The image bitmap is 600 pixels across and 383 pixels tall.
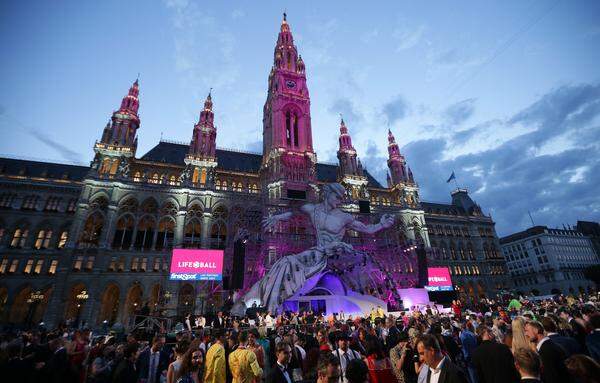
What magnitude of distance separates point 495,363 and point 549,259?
88.2 m

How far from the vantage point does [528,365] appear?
3373 mm

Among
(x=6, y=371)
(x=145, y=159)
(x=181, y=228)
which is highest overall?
(x=145, y=159)

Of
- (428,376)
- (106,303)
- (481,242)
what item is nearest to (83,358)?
(428,376)

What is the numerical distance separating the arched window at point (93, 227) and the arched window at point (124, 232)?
80.7 inches

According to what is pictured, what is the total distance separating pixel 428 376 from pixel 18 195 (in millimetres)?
53364

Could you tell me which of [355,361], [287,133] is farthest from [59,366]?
[287,133]

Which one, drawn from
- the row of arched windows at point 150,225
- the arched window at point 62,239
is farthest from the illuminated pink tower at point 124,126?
the arched window at point 62,239

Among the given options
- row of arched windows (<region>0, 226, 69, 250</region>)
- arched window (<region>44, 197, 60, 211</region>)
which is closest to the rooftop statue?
row of arched windows (<region>0, 226, 69, 250</region>)

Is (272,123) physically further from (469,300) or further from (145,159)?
(469,300)

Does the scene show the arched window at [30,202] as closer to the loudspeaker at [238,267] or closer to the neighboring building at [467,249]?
the loudspeaker at [238,267]

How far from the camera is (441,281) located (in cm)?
4166

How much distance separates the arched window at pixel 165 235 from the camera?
127 feet

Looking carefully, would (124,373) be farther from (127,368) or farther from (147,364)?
(147,364)

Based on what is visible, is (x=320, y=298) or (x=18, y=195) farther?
(x=18, y=195)
